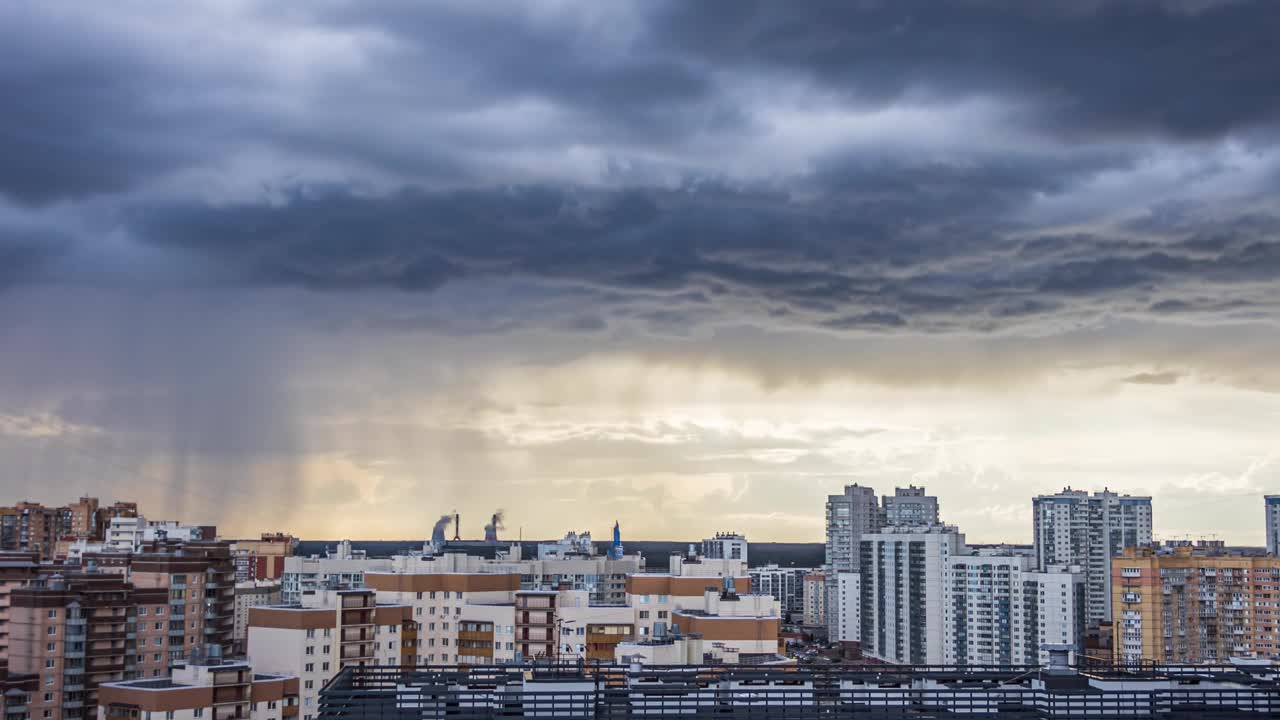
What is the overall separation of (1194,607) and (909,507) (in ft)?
214

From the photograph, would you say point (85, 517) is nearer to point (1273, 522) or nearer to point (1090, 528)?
point (1090, 528)

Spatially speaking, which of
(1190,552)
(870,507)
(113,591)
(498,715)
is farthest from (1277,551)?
(498,715)

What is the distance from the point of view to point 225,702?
40.7m

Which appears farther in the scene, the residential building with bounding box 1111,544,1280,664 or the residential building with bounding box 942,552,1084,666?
the residential building with bounding box 942,552,1084,666

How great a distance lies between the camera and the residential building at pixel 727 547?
14850cm

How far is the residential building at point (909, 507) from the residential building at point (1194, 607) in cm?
6138

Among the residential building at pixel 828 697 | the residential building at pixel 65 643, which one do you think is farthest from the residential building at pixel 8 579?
the residential building at pixel 828 697

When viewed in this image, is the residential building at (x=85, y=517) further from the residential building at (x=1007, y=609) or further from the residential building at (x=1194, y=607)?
the residential building at (x=1194, y=607)

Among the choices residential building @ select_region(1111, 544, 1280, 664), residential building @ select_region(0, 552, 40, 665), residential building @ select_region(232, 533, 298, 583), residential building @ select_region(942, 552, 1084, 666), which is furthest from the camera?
residential building @ select_region(232, 533, 298, 583)

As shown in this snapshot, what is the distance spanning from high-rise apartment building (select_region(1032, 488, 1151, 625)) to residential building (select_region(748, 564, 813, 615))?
105 ft

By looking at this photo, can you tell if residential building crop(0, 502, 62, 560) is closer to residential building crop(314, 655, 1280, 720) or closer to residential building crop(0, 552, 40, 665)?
residential building crop(0, 552, 40, 665)

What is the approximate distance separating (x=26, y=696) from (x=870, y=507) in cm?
10585

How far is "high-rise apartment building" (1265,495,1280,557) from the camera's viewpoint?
369 ft

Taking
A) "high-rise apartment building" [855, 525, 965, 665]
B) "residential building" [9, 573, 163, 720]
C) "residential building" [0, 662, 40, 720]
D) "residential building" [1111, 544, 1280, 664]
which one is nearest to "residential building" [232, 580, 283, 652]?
"residential building" [9, 573, 163, 720]
